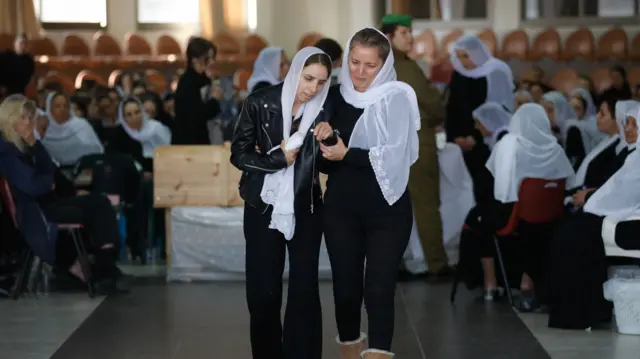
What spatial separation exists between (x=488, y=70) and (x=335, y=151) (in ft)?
14.0

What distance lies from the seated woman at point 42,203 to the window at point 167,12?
10.4 metres

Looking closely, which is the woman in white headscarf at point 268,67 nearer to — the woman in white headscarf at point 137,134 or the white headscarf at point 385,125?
the woman in white headscarf at point 137,134

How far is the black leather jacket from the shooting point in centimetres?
445

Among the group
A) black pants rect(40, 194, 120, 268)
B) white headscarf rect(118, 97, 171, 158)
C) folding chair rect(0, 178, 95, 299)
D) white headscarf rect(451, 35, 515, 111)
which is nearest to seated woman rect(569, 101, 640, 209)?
white headscarf rect(451, 35, 515, 111)

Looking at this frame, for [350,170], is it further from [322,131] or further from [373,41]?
[373,41]

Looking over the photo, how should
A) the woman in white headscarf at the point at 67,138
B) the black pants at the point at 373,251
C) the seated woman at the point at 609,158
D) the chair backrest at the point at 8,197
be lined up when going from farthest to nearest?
the woman in white headscarf at the point at 67,138, the chair backrest at the point at 8,197, the seated woman at the point at 609,158, the black pants at the point at 373,251

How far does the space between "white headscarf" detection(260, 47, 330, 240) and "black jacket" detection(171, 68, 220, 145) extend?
12.6 ft

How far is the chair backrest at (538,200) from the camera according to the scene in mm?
6703

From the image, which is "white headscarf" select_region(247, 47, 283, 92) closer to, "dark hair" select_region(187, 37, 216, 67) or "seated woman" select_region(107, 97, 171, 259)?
"dark hair" select_region(187, 37, 216, 67)

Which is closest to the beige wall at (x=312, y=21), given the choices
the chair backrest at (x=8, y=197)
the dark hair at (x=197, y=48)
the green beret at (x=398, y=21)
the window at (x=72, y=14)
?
the window at (x=72, y=14)

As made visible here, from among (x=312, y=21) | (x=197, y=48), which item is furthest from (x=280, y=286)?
(x=312, y=21)

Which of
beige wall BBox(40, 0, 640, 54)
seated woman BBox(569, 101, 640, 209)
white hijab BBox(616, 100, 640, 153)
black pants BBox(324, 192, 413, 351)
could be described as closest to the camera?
black pants BBox(324, 192, 413, 351)

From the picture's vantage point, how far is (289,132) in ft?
14.6

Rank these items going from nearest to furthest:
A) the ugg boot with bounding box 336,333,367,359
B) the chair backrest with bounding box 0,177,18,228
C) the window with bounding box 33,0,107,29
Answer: the ugg boot with bounding box 336,333,367,359, the chair backrest with bounding box 0,177,18,228, the window with bounding box 33,0,107,29
